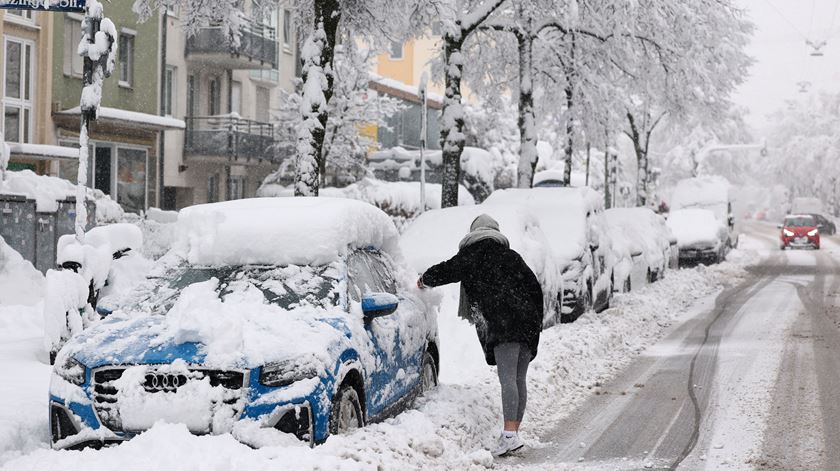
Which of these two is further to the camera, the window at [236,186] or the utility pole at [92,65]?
the window at [236,186]

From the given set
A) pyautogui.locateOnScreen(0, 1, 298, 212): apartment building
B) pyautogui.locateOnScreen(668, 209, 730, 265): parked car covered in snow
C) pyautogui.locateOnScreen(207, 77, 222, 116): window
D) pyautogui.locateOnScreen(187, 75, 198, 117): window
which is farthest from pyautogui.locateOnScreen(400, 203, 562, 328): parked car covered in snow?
pyautogui.locateOnScreen(207, 77, 222, 116): window

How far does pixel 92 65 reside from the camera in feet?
37.1

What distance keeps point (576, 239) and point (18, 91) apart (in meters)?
17.8

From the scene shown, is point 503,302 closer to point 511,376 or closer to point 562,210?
point 511,376

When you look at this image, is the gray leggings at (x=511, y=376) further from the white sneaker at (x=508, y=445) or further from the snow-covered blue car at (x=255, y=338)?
the snow-covered blue car at (x=255, y=338)

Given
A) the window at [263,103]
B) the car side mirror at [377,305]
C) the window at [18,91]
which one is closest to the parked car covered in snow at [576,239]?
the car side mirror at [377,305]

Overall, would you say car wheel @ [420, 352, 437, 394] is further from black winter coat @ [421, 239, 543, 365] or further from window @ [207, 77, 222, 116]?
window @ [207, 77, 222, 116]

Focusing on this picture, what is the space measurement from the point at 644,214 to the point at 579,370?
1598 cm

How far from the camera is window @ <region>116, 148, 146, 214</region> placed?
106 ft

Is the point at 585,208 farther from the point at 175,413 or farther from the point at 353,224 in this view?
the point at 175,413

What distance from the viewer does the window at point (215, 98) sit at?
126ft

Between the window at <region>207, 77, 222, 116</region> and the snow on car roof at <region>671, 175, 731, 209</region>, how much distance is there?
17215 millimetres

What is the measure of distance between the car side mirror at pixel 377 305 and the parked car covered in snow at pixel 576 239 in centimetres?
819

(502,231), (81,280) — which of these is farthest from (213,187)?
(81,280)
